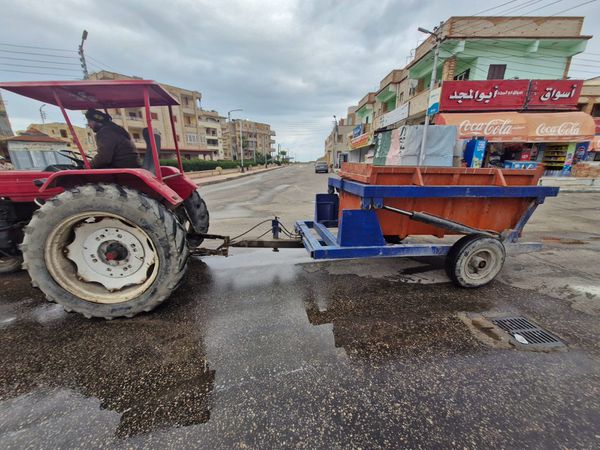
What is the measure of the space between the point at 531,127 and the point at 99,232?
18.9m

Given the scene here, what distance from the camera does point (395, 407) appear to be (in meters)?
1.68

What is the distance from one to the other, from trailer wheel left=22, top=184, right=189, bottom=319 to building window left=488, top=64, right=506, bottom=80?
66.6 ft

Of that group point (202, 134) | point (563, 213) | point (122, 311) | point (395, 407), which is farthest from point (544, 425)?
point (202, 134)

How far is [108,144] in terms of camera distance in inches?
111

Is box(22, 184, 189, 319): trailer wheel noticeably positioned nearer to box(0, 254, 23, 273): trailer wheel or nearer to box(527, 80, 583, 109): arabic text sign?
box(0, 254, 23, 273): trailer wheel

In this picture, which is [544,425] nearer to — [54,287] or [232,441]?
[232,441]

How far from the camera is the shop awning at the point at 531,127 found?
1348 cm

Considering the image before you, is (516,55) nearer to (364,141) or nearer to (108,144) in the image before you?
(364,141)

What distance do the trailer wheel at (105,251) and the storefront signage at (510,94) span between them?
1662 cm

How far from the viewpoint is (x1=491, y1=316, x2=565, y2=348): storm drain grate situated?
2.31 meters

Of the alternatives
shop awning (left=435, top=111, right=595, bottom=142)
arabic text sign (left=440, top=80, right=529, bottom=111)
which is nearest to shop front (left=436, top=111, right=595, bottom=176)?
shop awning (left=435, top=111, right=595, bottom=142)

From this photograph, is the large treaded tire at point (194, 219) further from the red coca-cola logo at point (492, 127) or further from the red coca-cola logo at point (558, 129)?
the red coca-cola logo at point (558, 129)

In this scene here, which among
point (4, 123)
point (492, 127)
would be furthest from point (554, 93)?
point (4, 123)

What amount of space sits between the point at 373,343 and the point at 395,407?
2.08 ft
